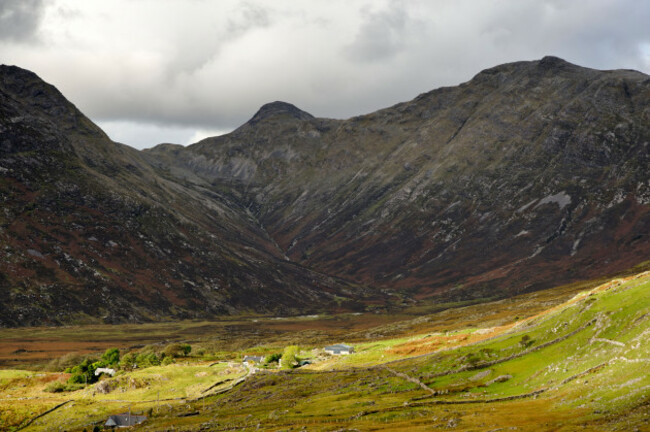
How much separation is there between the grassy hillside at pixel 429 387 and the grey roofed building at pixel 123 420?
8.25 feet

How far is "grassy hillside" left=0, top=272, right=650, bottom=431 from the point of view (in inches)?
2134

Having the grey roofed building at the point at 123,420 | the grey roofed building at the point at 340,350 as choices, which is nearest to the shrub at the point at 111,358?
the grey roofed building at the point at 123,420

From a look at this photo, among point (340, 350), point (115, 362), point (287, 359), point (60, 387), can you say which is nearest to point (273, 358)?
point (287, 359)

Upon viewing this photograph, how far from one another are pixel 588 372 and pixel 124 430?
67.1m

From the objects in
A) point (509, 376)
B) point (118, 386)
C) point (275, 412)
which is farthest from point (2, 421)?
point (509, 376)

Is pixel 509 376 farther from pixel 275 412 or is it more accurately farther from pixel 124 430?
pixel 124 430

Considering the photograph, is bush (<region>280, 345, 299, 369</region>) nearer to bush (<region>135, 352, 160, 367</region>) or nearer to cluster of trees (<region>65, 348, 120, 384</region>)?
bush (<region>135, 352, 160, 367</region>)

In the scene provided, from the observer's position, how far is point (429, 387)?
79.4 meters

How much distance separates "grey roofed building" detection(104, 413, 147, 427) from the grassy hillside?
2515 mm

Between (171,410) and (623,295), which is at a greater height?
(623,295)

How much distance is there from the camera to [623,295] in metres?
72.9

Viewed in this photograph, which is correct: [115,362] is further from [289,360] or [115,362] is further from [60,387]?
[289,360]

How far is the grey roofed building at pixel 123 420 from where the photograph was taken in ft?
298

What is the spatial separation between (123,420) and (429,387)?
163ft
